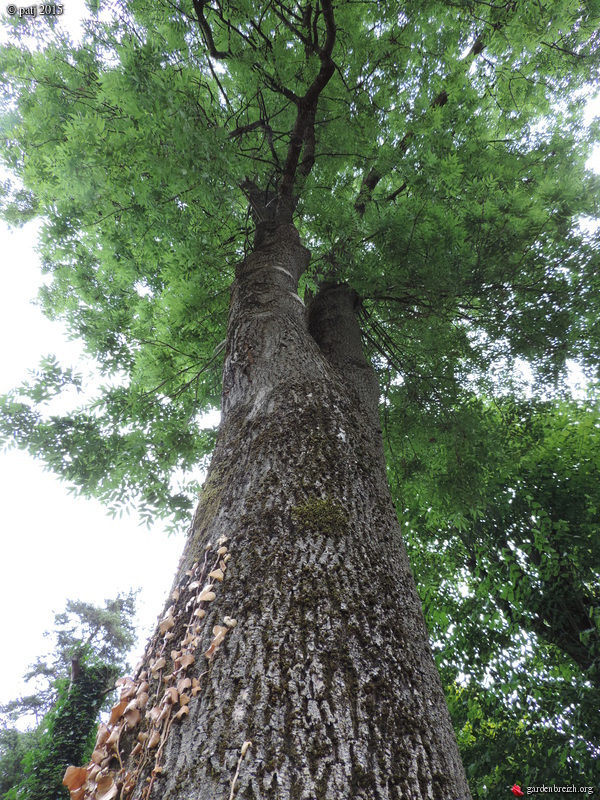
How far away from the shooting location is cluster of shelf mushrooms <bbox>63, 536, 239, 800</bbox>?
909 millimetres

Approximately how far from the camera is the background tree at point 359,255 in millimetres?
3135

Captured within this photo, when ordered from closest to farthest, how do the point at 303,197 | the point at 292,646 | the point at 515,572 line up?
the point at 292,646 < the point at 303,197 < the point at 515,572

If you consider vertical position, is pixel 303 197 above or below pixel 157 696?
above

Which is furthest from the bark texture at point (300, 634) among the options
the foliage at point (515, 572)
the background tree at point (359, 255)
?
the foliage at point (515, 572)

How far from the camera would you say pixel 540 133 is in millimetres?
4980

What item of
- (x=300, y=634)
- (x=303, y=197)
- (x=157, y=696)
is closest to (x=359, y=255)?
(x=303, y=197)

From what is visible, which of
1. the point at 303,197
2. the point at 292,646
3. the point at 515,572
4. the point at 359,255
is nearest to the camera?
the point at 292,646

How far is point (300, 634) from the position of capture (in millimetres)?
1064

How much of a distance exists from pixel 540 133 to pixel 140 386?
5839mm

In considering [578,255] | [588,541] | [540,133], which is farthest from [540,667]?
[540,133]

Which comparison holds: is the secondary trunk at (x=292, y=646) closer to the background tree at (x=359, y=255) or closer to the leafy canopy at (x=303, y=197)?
the background tree at (x=359, y=255)

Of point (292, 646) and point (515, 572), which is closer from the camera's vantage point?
point (292, 646)

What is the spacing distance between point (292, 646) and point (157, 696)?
1.28 ft

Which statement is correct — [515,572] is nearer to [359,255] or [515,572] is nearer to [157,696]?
[359,255]
